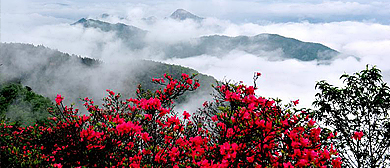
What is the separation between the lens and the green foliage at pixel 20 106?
1002 inches

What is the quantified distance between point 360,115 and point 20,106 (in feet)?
103

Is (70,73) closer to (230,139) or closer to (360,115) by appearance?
(360,115)

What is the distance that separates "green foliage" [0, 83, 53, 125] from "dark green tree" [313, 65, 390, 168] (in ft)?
79.9

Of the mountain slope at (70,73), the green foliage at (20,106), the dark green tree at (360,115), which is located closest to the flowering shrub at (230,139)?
the dark green tree at (360,115)

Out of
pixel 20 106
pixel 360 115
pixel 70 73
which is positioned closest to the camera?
pixel 360 115

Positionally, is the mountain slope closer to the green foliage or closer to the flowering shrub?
the green foliage

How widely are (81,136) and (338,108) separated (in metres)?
6.72

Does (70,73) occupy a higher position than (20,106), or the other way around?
(20,106)

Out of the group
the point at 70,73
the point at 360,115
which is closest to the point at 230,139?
the point at 360,115

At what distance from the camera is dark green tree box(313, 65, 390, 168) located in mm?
6469

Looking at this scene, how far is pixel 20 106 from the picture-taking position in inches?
1102

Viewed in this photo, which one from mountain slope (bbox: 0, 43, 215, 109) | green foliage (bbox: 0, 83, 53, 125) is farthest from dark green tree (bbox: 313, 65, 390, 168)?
mountain slope (bbox: 0, 43, 215, 109)

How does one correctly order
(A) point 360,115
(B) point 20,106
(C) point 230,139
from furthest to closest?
(B) point 20,106
(A) point 360,115
(C) point 230,139

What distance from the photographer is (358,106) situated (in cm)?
706
